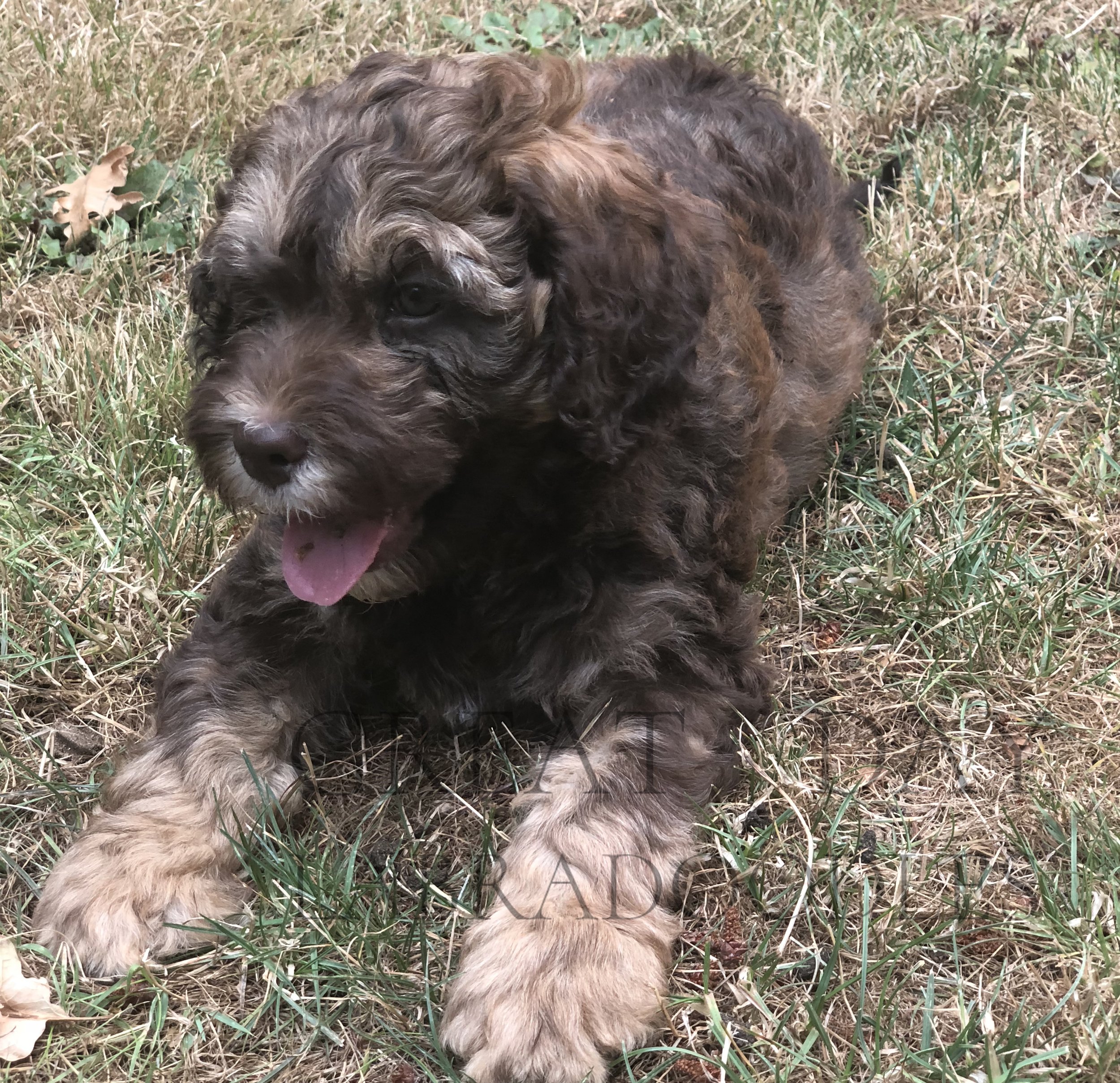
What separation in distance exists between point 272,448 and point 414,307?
1.28 ft

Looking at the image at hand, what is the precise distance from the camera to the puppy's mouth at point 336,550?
2656 mm

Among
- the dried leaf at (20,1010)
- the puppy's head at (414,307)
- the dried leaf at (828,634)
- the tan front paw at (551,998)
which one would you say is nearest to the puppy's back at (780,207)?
the dried leaf at (828,634)

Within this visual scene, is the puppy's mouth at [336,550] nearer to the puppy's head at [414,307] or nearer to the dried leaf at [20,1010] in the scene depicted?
the puppy's head at [414,307]

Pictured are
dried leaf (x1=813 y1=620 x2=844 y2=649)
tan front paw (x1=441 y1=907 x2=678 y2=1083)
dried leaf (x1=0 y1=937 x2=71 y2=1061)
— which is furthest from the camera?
dried leaf (x1=813 y1=620 x2=844 y2=649)

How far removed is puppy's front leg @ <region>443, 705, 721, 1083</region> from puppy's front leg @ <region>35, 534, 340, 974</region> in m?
0.60

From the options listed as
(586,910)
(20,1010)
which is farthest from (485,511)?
(20,1010)

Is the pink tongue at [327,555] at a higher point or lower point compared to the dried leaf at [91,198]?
higher

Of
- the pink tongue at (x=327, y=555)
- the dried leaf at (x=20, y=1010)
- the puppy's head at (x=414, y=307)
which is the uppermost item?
the puppy's head at (x=414, y=307)

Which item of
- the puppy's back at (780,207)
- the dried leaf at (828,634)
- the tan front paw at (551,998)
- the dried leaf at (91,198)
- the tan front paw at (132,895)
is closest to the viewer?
the tan front paw at (551,998)

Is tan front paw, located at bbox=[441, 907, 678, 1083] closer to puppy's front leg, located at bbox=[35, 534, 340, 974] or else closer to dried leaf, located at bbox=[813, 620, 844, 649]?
puppy's front leg, located at bbox=[35, 534, 340, 974]

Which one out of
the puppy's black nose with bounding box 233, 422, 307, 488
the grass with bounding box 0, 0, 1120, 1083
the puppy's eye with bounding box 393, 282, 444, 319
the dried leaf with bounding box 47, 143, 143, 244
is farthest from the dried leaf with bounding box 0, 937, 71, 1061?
the dried leaf with bounding box 47, 143, 143, 244

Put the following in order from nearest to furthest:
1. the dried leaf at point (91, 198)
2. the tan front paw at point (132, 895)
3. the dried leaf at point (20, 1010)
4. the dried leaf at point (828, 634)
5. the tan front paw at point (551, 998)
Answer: the tan front paw at point (551, 998) < the dried leaf at point (20, 1010) < the tan front paw at point (132, 895) < the dried leaf at point (828, 634) < the dried leaf at point (91, 198)

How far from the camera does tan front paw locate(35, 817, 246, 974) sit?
258 centimetres

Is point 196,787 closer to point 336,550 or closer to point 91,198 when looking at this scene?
point 336,550
